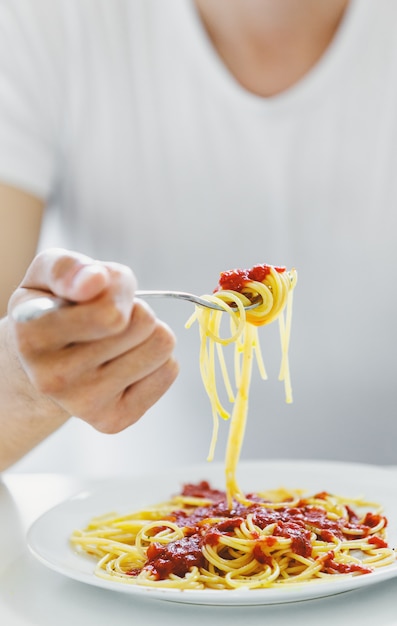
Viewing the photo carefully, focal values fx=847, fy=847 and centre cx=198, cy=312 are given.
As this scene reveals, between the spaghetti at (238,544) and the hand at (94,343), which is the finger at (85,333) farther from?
the spaghetti at (238,544)

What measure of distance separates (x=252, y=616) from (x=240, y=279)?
57cm

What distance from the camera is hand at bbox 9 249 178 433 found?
103cm

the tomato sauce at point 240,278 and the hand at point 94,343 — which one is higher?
the tomato sauce at point 240,278

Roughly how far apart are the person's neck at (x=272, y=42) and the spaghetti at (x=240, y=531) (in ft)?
2.80

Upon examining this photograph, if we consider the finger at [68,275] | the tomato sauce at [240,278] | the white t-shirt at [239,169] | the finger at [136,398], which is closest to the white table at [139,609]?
the finger at [136,398]

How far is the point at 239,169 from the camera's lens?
2164 millimetres

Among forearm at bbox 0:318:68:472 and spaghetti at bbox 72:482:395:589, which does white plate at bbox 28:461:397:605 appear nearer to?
spaghetti at bbox 72:482:395:589

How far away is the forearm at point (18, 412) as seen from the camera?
145 cm

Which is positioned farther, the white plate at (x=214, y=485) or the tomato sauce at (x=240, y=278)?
the tomato sauce at (x=240, y=278)

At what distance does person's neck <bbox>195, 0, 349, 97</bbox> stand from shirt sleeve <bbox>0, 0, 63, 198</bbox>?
395 millimetres

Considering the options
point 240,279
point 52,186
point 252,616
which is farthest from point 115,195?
point 252,616

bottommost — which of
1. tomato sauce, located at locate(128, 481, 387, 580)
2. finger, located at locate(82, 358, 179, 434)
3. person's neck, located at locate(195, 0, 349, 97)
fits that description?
tomato sauce, located at locate(128, 481, 387, 580)

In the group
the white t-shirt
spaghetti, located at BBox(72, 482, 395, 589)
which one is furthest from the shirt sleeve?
spaghetti, located at BBox(72, 482, 395, 589)

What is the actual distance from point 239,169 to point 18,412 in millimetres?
919
